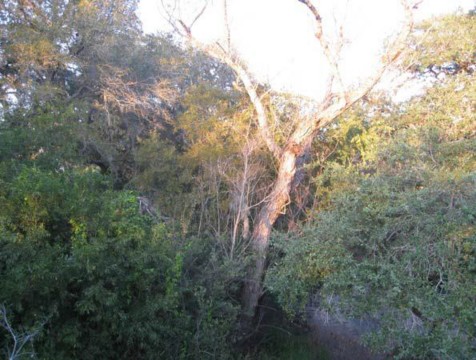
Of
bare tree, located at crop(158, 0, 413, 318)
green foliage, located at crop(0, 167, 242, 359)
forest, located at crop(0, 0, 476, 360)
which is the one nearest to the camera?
green foliage, located at crop(0, 167, 242, 359)

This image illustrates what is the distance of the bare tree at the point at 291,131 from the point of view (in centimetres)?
1019

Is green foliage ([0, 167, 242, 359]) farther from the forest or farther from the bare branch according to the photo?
the bare branch

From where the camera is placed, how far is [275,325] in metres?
11.4

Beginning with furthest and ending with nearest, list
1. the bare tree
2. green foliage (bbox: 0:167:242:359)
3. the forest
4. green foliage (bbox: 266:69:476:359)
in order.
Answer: the bare tree
green foliage (bbox: 266:69:476:359)
the forest
green foliage (bbox: 0:167:242:359)

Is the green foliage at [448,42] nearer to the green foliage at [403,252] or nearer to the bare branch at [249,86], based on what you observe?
the green foliage at [403,252]

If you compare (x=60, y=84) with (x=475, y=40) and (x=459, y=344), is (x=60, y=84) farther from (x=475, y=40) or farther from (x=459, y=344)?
(x=459, y=344)

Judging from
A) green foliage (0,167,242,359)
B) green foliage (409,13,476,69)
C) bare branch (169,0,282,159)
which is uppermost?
green foliage (409,13,476,69)

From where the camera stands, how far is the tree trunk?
10.4 meters

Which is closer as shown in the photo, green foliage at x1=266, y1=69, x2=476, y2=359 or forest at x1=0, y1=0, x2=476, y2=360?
forest at x1=0, y1=0, x2=476, y2=360

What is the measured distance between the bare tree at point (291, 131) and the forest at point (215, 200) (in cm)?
4

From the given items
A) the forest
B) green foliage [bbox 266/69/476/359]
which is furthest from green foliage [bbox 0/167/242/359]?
green foliage [bbox 266/69/476/359]

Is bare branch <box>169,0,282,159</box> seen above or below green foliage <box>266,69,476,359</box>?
above

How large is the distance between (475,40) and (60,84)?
994cm

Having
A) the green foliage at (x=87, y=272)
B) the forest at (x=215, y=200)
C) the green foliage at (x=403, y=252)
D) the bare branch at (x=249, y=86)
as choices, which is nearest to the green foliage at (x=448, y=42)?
the forest at (x=215, y=200)
